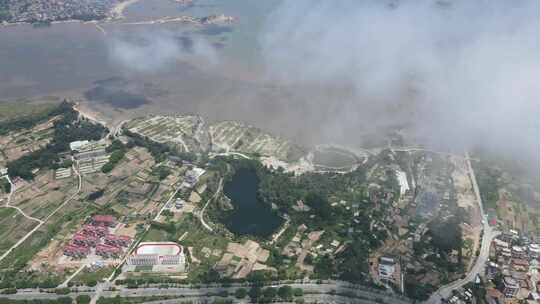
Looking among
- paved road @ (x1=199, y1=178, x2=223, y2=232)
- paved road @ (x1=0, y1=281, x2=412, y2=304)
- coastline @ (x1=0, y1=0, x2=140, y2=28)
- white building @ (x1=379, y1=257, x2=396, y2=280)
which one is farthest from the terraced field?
coastline @ (x1=0, y1=0, x2=140, y2=28)

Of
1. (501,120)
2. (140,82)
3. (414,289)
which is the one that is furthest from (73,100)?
(501,120)

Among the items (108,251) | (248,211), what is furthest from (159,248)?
(248,211)

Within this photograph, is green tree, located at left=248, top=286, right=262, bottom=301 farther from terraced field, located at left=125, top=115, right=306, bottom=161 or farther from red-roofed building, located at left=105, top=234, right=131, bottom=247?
terraced field, located at left=125, top=115, right=306, bottom=161

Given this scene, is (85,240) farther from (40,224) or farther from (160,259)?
(160,259)

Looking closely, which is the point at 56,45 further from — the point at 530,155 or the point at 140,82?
the point at 530,155

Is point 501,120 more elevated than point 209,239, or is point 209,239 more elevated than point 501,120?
point 501,120

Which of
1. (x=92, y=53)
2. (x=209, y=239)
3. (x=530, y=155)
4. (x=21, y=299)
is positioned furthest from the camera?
(x=92, y=53)

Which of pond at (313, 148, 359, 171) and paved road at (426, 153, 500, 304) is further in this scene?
pond at (313, 148, 359, 171)

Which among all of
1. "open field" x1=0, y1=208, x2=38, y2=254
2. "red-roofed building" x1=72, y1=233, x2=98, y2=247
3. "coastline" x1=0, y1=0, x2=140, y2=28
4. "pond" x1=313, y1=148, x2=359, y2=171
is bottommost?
"open field" x1=0, y1=208, x2=38, y2=254
